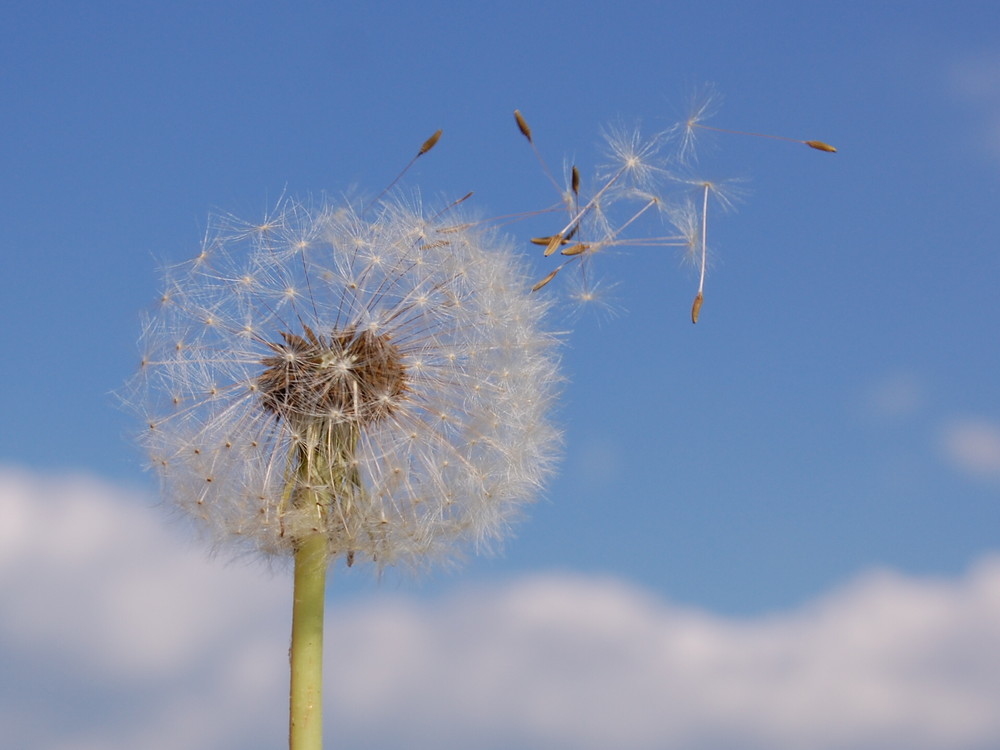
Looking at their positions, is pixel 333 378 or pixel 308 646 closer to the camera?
pixel 308 646

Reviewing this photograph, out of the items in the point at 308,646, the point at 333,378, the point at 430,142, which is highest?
the point at 430,142

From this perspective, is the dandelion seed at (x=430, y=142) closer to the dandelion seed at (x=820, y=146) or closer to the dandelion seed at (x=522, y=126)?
the dandelion seed at (x=522, y=126)

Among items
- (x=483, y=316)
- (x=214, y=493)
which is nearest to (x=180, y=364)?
(x=214, y=493)

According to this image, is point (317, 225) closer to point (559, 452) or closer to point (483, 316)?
point (483, 316)

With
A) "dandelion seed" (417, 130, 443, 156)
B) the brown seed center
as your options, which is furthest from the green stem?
"dandelion seed" (417, 130, 443, 156)

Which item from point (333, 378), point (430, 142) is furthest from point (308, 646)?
point (430, 142)

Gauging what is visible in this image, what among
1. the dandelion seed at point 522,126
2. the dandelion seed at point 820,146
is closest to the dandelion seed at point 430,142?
the dandelion seed at point 522,126

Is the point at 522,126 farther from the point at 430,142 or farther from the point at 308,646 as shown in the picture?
the point at 308,646
